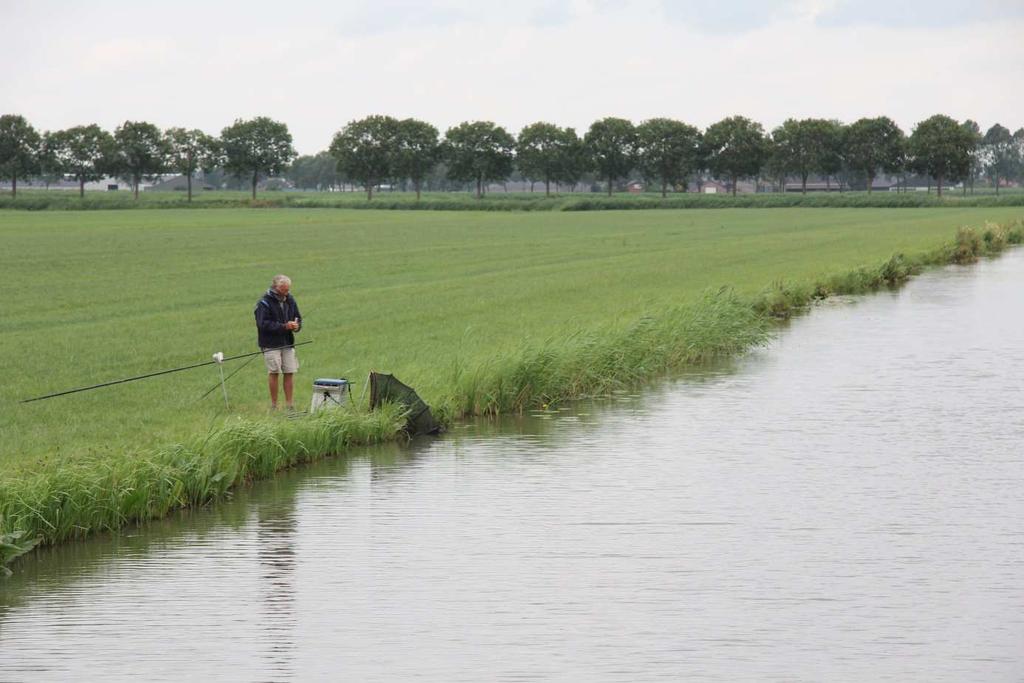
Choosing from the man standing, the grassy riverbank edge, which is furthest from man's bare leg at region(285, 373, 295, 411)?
the grassy riverbank edge

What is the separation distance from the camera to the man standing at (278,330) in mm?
21609

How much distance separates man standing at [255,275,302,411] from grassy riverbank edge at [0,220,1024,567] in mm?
1383

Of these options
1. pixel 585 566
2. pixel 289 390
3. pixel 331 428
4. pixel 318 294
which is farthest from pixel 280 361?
pixel 318 294

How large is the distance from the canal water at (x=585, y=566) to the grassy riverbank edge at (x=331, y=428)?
1.33 ft

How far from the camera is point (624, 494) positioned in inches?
732

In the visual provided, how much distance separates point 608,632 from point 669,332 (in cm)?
2110

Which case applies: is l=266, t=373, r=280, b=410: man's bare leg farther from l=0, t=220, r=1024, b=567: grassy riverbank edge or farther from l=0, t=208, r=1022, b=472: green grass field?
l=0, t=220, r=1024, b=567: grassy riverbank edge

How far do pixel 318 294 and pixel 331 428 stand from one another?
26983 millimetres

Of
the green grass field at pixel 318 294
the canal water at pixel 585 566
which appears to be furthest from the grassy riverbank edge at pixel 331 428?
the green grass field at pixel 318 294

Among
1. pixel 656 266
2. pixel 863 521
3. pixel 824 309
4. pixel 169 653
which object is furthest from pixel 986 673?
pixel 656 266

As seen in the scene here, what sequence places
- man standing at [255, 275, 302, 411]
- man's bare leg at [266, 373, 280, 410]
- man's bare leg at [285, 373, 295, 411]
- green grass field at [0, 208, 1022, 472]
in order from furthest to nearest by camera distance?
green grass field at [0, 208, 1022, 472] → man's bare leg at [266, 373, 280, 410] → man's bare leg at [285, 373, 295, 411] → man standing at [255, 275, 302, 411]

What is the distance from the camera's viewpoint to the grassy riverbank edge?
16031mm

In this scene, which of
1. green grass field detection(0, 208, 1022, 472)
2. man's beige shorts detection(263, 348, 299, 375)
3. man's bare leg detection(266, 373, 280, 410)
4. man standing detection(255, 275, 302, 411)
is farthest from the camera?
green grass field detection(0, 208, 1022, 472)

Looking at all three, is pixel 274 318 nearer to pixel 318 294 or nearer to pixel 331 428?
pixel 331 428
